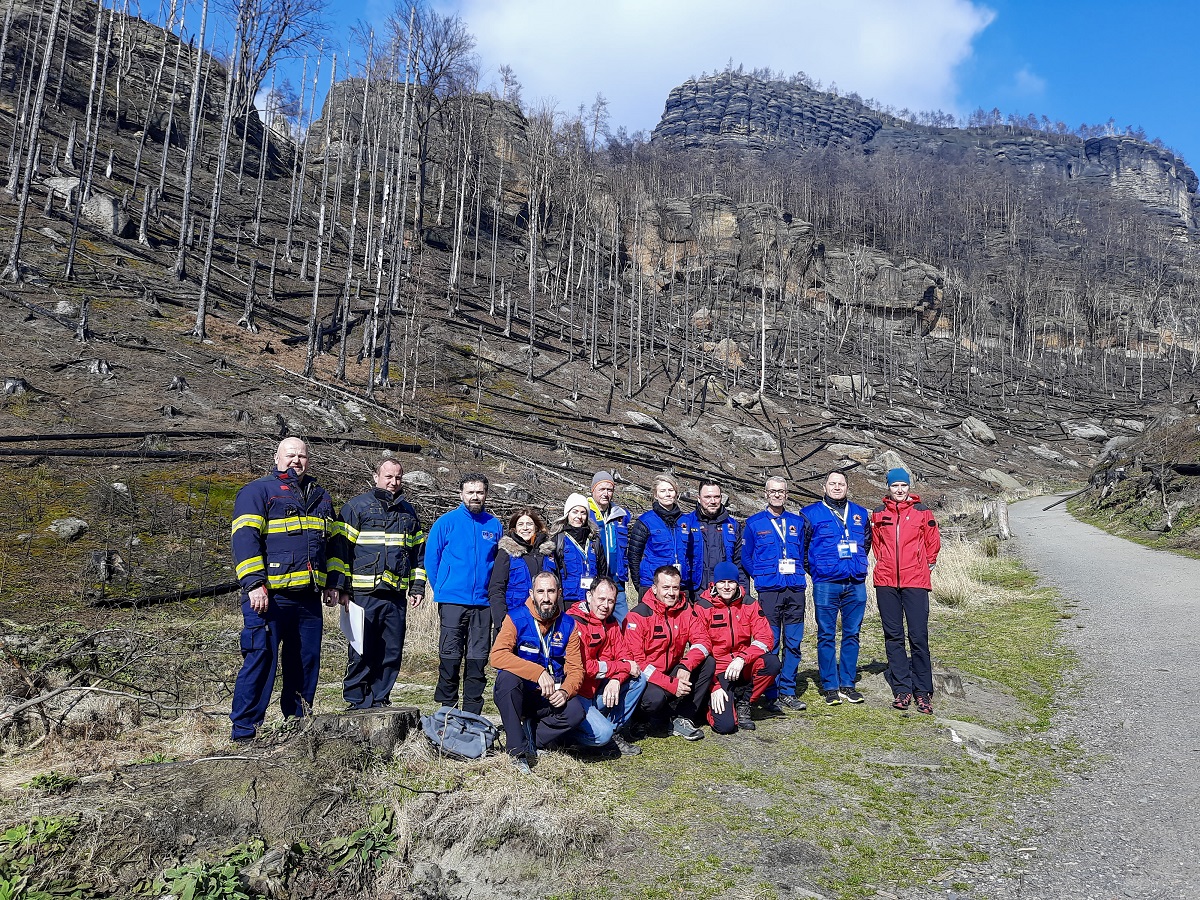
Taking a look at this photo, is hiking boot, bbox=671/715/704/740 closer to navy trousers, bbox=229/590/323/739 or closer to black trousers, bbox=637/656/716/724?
black trousers, bbox=637/656/716/724

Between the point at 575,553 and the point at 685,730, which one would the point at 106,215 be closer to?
the point at 575,553

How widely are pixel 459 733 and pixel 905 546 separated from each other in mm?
3919

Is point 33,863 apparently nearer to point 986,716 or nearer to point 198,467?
point 986,716

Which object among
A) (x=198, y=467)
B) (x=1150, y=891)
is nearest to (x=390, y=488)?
(x=1150, y=891)

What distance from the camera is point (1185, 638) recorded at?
24.7ft

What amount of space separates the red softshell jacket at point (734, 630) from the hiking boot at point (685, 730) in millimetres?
333

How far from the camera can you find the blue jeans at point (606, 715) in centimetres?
483

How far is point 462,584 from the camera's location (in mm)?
5609

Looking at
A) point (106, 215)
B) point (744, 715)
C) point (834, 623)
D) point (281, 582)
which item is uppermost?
point (106, 215)

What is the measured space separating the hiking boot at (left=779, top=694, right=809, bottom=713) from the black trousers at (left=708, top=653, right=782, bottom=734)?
1.12 feet

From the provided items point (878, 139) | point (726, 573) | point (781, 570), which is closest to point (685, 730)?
point (726, 573)

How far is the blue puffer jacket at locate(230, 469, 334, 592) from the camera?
4.79m

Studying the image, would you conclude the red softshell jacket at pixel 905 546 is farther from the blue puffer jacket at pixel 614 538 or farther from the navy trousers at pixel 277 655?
the navy trousers at pixel 277 655

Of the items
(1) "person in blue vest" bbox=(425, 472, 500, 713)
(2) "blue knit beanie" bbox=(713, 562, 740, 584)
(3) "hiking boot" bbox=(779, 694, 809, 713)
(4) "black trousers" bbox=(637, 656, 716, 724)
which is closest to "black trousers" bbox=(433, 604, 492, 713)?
(1) "person in blue vest" bbox=(425, 472, 500, 713)
